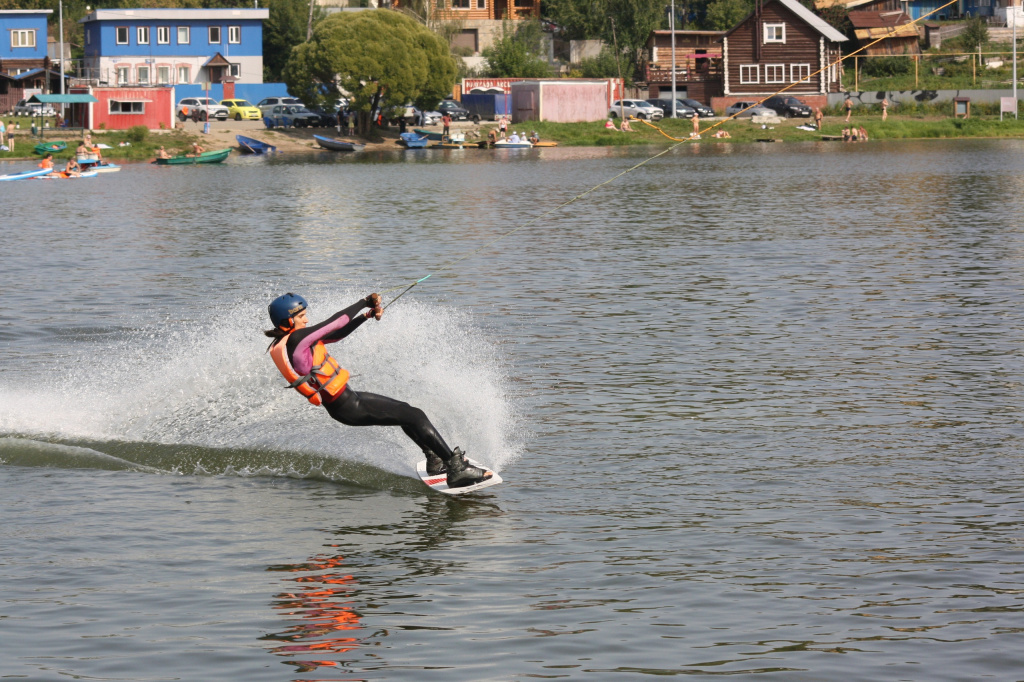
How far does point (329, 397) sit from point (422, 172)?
168ft

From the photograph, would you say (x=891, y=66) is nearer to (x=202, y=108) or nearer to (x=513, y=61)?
(x=513, y=61)

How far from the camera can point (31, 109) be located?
85.8 metres

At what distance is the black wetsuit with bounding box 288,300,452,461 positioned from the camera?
430 inches

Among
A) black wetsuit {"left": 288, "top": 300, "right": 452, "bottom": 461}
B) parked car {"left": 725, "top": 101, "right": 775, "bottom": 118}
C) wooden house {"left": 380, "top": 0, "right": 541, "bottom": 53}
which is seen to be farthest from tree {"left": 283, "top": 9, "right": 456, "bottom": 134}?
black wetsuit {"left": 288, "top": 300, "right": 452, "bottom": 461}

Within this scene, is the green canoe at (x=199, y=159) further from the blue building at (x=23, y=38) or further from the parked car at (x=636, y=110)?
the blue building at (x=23, y=38)

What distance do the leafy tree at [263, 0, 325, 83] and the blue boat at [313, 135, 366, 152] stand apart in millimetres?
27190

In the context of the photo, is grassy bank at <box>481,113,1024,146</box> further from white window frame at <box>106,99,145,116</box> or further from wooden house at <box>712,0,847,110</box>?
white window frame at <box>106,99,145,116</box>

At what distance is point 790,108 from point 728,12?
91.4ft

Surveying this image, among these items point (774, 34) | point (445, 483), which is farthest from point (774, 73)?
point (445, 483)

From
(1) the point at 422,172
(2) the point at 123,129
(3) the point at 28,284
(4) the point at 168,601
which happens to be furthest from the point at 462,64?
(4) the point at 168,601

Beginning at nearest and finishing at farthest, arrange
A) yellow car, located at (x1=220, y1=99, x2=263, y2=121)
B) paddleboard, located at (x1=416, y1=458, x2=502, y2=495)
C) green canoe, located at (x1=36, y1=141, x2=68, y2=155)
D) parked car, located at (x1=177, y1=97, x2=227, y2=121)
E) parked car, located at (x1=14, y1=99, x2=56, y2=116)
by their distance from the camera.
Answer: paddleboard, located at (x1=416, y1=458, x2=502, y2=495)
green canoe, located at (x1=36, y1=141, x2=68, y2=155)
parked car, located at (x1=14, y1=99, x2=56, y2=116)
parked car, located at (x1=177, y1=97, x2=227, y2=121)
yellow car, located at (x1=220, y1=99, x2=263, y2=121)

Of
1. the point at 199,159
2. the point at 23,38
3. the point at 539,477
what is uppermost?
the point at 23,38

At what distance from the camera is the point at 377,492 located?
12188 millimetres

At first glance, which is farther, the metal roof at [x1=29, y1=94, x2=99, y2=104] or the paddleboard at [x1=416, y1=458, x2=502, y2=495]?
the metal roof at [x1=29, y1=94, x2=99, y2=104]
